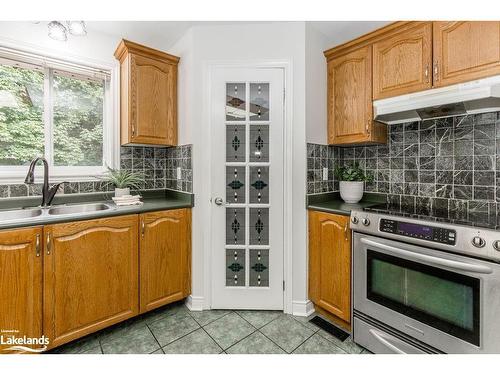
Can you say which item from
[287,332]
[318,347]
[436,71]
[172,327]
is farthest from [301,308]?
[436,71]

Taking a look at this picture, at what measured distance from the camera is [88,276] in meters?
1.60

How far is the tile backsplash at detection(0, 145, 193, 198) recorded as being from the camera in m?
2.08

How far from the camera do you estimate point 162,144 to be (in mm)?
2230

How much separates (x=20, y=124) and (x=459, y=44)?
320cm

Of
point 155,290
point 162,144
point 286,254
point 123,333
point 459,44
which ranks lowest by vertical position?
point 123,333

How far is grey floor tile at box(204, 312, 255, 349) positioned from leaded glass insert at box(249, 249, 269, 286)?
302 mm

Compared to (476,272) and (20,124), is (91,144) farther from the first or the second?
(476,272)

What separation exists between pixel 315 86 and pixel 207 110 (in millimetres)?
938

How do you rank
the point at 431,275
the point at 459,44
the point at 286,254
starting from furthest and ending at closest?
the point at 286,254, the point at 459,44, the point at 431,275

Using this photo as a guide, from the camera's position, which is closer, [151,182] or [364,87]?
[364,87]

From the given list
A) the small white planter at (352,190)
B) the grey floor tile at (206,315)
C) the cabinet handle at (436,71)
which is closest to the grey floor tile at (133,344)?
the grey floor tile at (206,315)

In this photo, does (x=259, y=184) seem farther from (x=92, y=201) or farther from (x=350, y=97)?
(x=92, y=201)

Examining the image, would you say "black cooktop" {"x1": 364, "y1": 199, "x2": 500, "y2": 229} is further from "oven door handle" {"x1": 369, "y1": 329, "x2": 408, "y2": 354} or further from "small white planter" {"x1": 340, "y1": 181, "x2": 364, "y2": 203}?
"oven door handle" {"x1": 369, "y1": 329, "x2": 408, "y2": 354}
